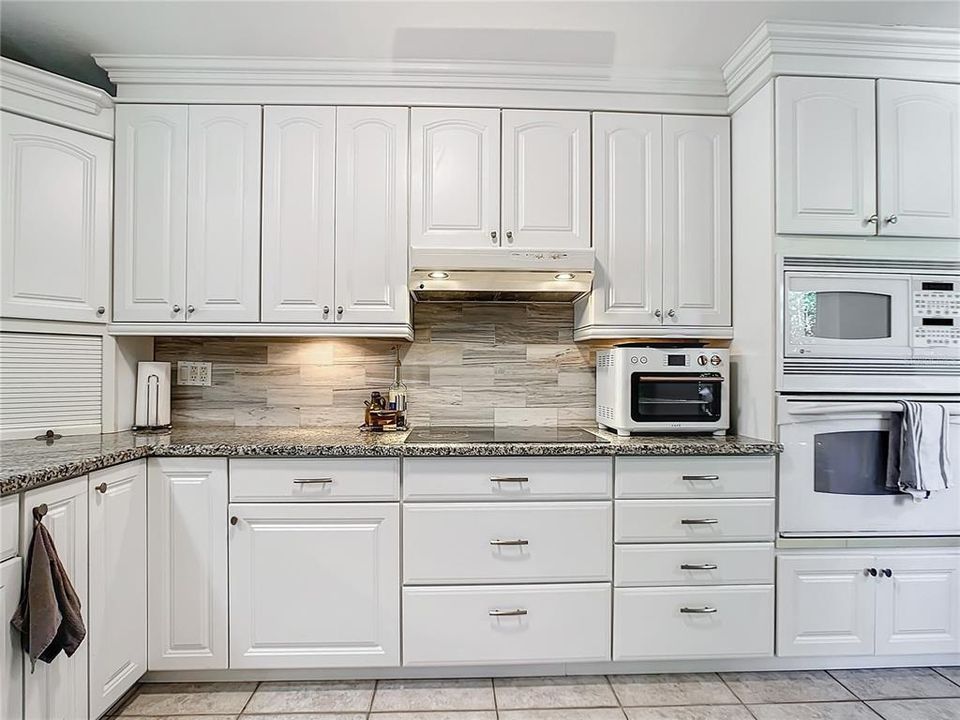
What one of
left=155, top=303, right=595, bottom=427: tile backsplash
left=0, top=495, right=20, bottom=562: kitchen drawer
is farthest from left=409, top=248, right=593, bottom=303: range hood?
left=0, top=495, right=20, bottom=562: kitchen drawer

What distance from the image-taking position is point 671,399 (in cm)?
230

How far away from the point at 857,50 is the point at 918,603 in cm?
214

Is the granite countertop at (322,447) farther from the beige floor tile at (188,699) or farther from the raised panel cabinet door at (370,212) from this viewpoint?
the beige floor tile at (188,699)

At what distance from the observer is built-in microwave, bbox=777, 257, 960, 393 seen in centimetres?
212

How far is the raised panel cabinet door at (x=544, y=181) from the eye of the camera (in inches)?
93.7

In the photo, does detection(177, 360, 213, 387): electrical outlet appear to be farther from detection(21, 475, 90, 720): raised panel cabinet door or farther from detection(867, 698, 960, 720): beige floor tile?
detection(867, 698, 960, 720): beige floor tile

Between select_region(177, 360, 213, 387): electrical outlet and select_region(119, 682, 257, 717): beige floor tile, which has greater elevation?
select_region(177, 360, 213, 387): electrical outlet

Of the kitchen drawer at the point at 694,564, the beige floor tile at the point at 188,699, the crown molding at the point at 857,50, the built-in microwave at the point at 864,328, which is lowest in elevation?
the beige floor tile at the point at 188,699

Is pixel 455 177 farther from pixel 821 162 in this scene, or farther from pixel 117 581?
pixel 117 581

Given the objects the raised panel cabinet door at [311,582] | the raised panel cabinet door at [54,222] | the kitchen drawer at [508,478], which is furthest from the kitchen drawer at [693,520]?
the raised panel cabinet door at [54,222]

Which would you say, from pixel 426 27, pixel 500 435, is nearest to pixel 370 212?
pixel 426 27

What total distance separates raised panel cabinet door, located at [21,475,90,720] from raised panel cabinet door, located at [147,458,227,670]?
34 centimetres

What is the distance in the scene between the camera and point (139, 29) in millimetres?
2113

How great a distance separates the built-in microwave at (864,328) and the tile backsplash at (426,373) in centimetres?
94
